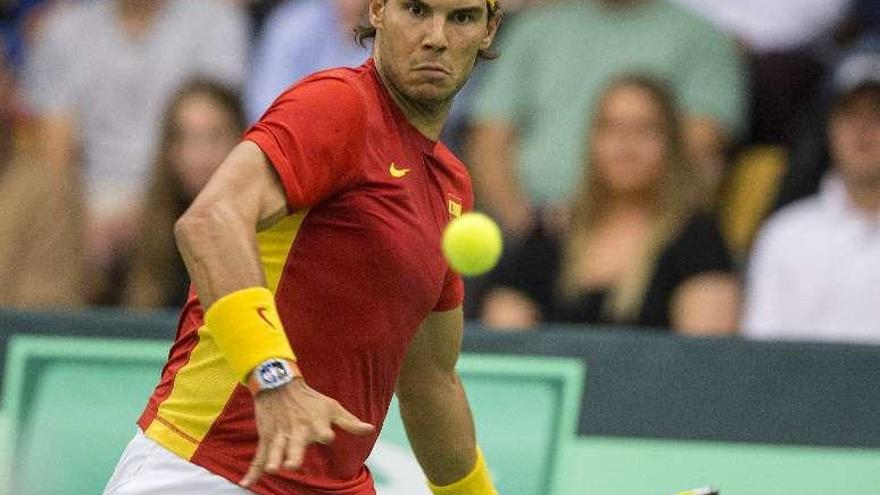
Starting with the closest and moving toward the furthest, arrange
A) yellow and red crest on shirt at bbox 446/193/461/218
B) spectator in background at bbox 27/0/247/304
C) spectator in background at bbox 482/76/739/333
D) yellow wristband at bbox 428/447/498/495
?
yellow and red crest on shirt at bbox 446/193/461/218, yellow wristband at bbox 428/447/498/495, spectator in background at bbox 482/76/739/333, spectator in background at bbox 27/0/247/304

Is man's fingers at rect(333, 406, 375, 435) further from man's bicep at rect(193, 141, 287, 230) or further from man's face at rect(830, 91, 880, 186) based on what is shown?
man's face at rect(830, 91, 880, 186)

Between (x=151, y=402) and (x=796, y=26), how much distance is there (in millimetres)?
4466

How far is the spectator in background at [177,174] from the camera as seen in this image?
23.2 feet

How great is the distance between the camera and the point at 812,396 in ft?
18.1

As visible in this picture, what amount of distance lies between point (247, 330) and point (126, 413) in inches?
96.2

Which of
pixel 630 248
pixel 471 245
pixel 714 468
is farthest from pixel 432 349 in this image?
pixel 630 248

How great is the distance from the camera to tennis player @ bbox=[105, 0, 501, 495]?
10.3 ft

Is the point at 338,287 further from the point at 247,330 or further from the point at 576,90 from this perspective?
the point at 576,90

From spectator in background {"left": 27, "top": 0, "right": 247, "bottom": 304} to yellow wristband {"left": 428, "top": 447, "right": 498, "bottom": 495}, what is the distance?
11.6ft

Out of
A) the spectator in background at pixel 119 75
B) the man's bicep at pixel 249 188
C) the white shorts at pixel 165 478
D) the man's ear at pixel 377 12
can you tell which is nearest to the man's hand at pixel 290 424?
the man's bicep at pixel 249 188

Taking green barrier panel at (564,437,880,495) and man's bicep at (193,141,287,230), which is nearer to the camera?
man's bicep at (193,141,287,230)

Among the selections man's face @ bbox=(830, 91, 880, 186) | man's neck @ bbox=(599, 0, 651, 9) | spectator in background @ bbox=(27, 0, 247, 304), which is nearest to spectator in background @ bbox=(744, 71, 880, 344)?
man's face @ bbox=(830, 91, 880, 186)

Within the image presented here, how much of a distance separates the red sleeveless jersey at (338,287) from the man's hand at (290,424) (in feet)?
1.44

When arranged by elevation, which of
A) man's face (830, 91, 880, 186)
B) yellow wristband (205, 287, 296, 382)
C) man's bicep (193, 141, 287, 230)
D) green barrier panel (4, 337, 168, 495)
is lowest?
green barrier panel (4, 337, 168, 495)
